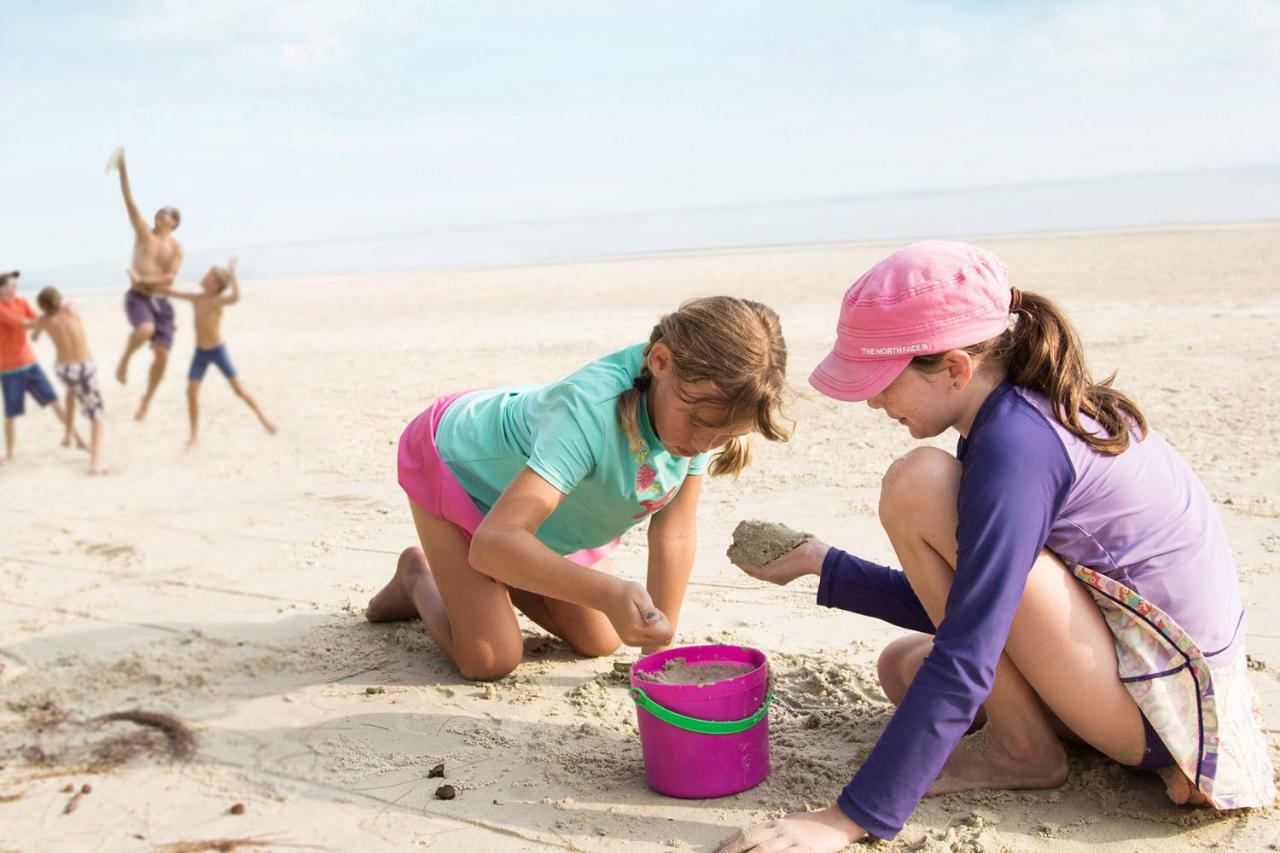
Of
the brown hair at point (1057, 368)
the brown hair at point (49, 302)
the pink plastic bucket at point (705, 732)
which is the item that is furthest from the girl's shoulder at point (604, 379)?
the brown hair at point (49, 302)

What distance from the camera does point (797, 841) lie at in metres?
2.31

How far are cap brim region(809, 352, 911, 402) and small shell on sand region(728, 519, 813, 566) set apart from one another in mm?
615

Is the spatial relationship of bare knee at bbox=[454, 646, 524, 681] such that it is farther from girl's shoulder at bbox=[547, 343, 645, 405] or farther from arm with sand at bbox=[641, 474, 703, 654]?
girl's shoulder at bbox=[547, 343, 645, 405]

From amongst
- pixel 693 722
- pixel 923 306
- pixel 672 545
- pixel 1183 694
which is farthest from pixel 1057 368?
pixel 672 545

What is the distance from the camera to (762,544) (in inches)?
118

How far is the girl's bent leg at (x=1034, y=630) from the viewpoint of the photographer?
2365 millimetres

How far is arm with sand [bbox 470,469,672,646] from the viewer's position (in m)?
2.62

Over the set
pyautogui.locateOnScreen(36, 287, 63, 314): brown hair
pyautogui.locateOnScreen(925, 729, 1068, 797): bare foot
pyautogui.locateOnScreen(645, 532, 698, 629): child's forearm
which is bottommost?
pyautogui.locateOnScreen(925, 729, 1068, 797): bare foot

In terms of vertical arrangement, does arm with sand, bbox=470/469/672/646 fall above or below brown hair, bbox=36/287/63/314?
below

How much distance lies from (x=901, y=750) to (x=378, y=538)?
3323 millimetres

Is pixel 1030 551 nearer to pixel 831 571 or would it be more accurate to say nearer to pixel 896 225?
pixel 831 571

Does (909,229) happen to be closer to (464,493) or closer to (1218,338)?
(1218,338)

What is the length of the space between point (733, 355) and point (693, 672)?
0.78 m

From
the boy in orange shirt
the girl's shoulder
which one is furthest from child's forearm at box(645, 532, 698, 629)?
the boy in orange shirt
